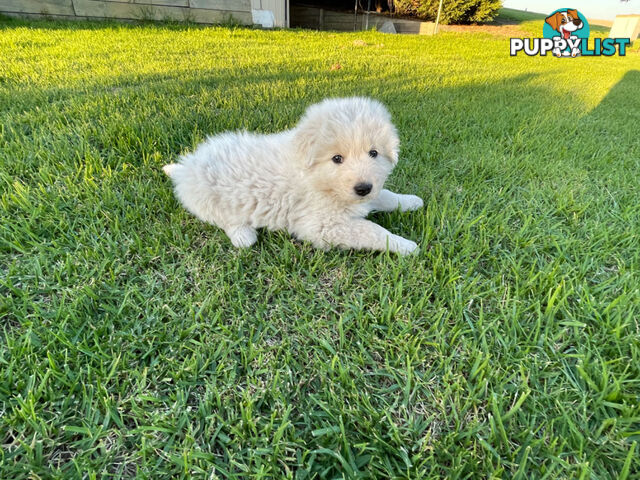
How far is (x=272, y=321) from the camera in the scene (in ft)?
4.70

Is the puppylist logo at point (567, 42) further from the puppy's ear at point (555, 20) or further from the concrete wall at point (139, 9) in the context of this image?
the concrete wall at point (139, 9)

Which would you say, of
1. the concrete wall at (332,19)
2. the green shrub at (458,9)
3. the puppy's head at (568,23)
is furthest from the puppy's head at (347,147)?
the green shrub at (458,9)

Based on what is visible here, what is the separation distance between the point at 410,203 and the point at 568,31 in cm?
1616

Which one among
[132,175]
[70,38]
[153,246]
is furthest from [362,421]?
[70,38]

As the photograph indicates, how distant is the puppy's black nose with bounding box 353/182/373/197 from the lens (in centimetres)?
160

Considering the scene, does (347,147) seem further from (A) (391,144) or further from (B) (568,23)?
(B) (568,23)

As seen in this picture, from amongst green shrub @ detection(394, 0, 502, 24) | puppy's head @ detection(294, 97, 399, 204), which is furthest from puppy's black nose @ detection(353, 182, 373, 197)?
green shrub @ detection(394, 0, 502, 24)

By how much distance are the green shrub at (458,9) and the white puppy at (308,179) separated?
61.7 feet

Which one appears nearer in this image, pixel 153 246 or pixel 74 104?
pixel 153 246

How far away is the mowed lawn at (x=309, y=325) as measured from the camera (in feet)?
3.34

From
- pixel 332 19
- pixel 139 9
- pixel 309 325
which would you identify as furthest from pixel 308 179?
pixel 332 19

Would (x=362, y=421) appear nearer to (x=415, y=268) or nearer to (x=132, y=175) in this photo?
(x=415, y=268)

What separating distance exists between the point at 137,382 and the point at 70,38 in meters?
7.92

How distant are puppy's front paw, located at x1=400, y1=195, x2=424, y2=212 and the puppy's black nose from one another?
61 centimetres
